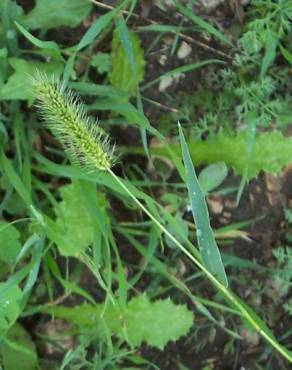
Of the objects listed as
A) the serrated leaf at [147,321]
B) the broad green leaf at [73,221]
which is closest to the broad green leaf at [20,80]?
the broad green leaf at [73,221]

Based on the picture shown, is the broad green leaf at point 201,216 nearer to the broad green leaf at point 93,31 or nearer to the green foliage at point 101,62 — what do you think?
the broad green leaf at point 93,31

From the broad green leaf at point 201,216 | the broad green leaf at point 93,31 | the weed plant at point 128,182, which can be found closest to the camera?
the broad green leaf at point 201,216

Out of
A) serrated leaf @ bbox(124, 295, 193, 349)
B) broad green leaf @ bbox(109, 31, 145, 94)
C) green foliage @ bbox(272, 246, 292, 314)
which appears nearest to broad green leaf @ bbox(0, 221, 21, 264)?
serrated leaf @ bbox(124, 295, 193, 349)

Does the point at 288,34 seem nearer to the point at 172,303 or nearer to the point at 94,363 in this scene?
the point at 172,303

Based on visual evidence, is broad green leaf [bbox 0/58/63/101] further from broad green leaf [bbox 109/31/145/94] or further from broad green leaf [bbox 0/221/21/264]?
broad green leaf [bbox 0/221/21/264]

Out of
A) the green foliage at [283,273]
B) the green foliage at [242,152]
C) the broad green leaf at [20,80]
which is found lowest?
the green foliage at [283,273]
